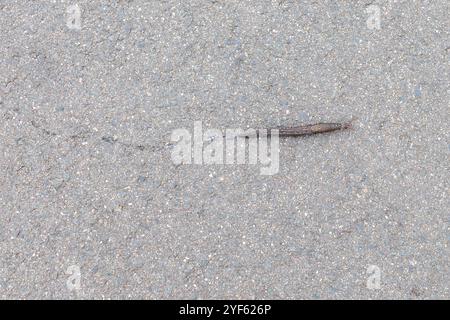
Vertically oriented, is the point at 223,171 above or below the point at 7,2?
below

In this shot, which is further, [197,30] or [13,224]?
[197,30]

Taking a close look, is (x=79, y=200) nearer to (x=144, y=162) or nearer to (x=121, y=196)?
(x=121, y=196)

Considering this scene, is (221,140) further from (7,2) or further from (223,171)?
(7,2)

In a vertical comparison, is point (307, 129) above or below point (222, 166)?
above
